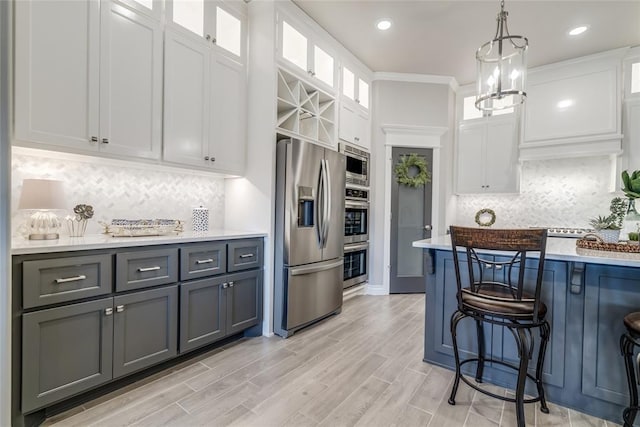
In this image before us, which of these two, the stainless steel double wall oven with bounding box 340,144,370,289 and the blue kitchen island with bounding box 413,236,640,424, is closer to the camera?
the blue kitchen island with bounding box 413,236,640,424

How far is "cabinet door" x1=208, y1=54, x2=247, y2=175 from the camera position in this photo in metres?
2.73

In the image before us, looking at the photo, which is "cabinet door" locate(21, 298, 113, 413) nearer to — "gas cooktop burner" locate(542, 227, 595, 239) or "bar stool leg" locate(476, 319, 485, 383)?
"bar stool leg" locate(476, 319, 485, 383)

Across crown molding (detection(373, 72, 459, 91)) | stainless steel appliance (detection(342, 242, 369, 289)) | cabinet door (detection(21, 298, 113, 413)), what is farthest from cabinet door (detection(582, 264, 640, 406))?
crown molding (detection(373, 72, 459, 91))

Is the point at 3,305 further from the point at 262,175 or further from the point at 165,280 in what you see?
the point at 262,175

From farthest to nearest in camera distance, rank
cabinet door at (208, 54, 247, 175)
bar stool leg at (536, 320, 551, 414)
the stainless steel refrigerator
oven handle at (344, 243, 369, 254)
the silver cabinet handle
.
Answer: oven handle at (344, 243, 369, 254) → the stainless steel refrigerator → cabinet door at (208, 54, 247, 175) → bar stool leg at (536, 320, 551, 414) → the silver cabinet handle

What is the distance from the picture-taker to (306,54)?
3277 mm

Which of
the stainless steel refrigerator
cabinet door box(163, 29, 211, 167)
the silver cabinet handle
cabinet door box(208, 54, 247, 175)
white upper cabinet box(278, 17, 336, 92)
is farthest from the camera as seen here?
white upper cabinet box(278, 17, 336, 92)

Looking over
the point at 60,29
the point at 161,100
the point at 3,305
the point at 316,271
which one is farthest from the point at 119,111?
the point at 316,271

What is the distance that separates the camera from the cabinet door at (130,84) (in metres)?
2.05

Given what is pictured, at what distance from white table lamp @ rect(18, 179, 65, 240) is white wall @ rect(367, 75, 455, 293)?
136 inches

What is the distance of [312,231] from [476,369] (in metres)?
1.75

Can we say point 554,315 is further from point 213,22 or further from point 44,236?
point 213,22

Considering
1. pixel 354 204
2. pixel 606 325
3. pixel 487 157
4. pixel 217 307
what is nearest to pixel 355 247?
pixel 354 204

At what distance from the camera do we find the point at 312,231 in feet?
10.1
